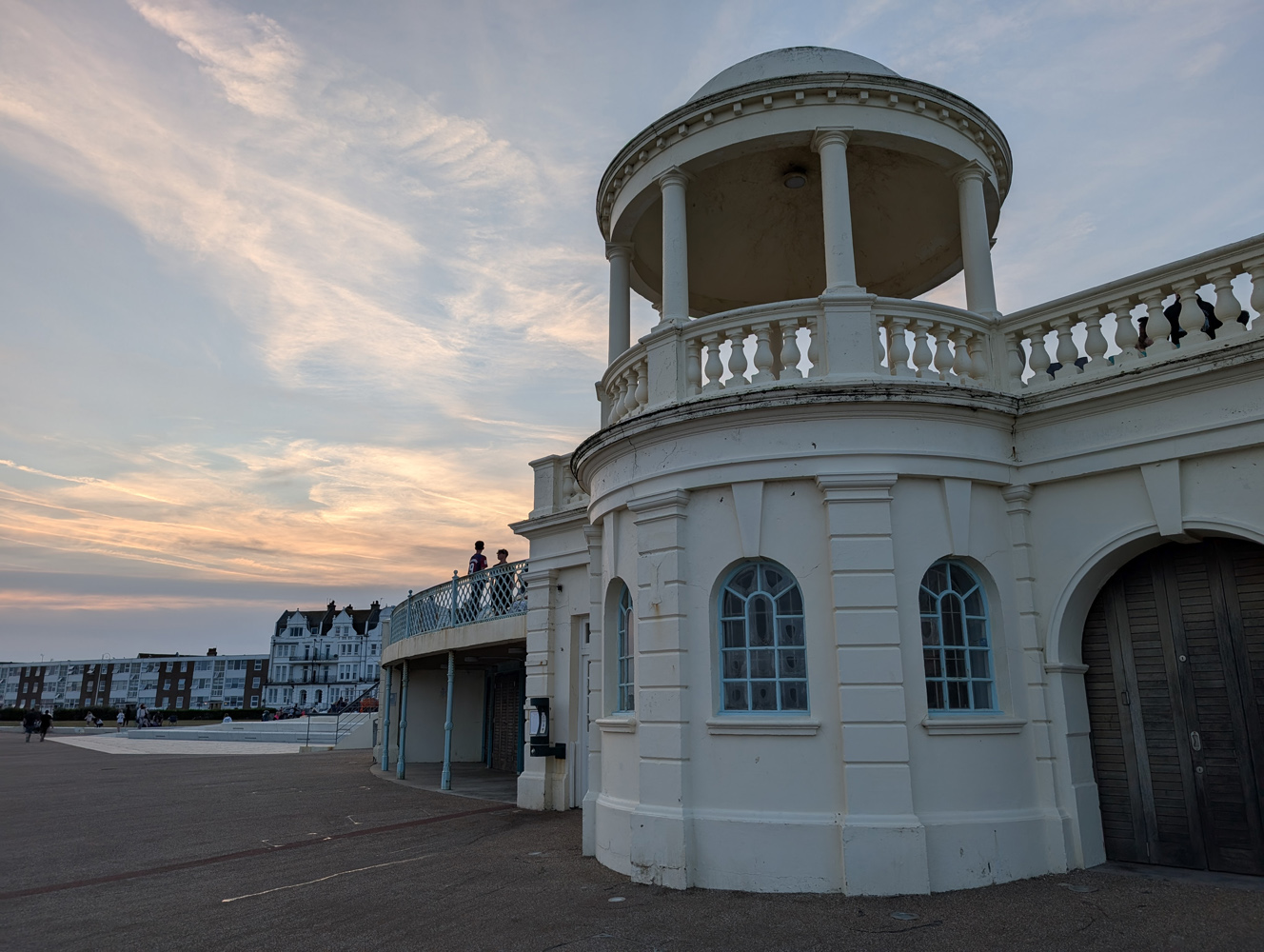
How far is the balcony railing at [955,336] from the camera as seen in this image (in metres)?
8.01

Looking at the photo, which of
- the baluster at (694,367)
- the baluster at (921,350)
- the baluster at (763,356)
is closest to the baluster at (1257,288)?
the baluster at (921,350)

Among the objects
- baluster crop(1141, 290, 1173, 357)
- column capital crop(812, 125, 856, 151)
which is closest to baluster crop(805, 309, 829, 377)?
column capital crop(812, 125, 856, 151)

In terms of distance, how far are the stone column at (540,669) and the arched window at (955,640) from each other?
24.0 feet

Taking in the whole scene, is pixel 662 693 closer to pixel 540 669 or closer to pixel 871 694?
pixel 871 694

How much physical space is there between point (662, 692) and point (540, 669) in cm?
598

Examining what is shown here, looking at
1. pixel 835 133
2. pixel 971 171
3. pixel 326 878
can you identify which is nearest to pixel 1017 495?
pixel 971 171

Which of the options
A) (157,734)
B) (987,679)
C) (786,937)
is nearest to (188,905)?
(786,937)

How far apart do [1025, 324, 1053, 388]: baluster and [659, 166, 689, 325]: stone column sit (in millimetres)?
3701

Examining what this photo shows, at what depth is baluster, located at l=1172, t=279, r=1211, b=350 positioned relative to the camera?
26.0ft

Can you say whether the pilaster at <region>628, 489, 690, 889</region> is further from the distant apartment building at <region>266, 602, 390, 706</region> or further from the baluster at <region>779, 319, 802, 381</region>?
the distant apartment building at <region>266, 602, 390, 706</region>

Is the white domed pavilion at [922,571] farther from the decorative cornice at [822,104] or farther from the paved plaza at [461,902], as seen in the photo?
the paved plaza at [461,902]

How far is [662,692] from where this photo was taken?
8688mm

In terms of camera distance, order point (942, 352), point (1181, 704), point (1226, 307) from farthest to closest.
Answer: point (942, 352) < point (1181, 704) < point (1226, 307)

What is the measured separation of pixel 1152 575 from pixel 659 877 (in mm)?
5595
